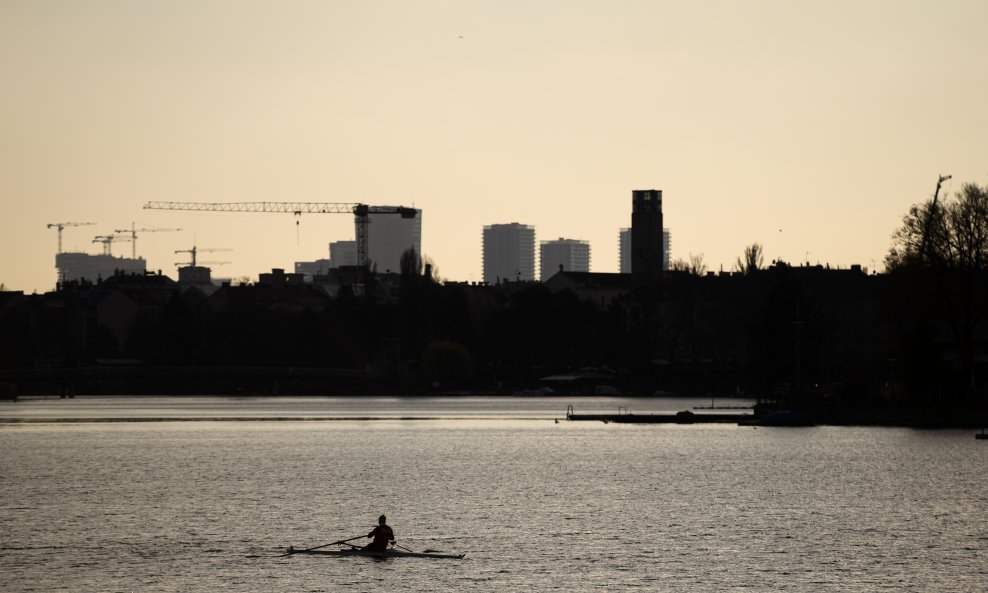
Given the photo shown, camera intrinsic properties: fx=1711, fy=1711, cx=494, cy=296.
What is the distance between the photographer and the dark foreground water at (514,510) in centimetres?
5516

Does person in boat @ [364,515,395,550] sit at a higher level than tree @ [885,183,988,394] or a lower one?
lower

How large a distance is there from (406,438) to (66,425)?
38.0 metres

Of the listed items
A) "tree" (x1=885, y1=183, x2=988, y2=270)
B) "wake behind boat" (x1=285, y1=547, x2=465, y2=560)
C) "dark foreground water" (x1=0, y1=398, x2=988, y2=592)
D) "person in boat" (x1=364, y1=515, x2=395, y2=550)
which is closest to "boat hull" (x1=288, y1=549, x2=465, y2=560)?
"wake behind boat" (x1=285, y1=547, x2=465, y2=560)

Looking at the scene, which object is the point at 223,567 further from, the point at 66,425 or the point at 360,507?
the point at 66,425

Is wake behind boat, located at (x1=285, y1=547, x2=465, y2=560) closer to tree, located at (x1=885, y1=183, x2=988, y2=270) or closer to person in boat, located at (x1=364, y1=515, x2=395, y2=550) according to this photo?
person in boat, located at (x1=364, y1=515, x2=395, y2=550)

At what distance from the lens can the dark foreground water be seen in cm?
5516

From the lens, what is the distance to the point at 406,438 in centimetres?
13350

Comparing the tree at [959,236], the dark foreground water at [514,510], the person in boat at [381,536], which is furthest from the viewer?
the tree at [959,236]

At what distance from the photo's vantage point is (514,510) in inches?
2906

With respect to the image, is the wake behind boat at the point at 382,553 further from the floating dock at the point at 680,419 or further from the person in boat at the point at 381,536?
the floating dock at the point at 680,419

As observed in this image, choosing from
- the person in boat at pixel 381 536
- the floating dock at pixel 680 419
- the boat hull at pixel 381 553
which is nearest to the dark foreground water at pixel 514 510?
the boat hull at pixel 381 553

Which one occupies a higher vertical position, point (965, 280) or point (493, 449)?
point (965, 280)

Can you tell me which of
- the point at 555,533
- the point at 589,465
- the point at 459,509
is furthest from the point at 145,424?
the point at 555,533

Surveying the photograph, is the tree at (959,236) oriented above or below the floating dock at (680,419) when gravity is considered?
above
